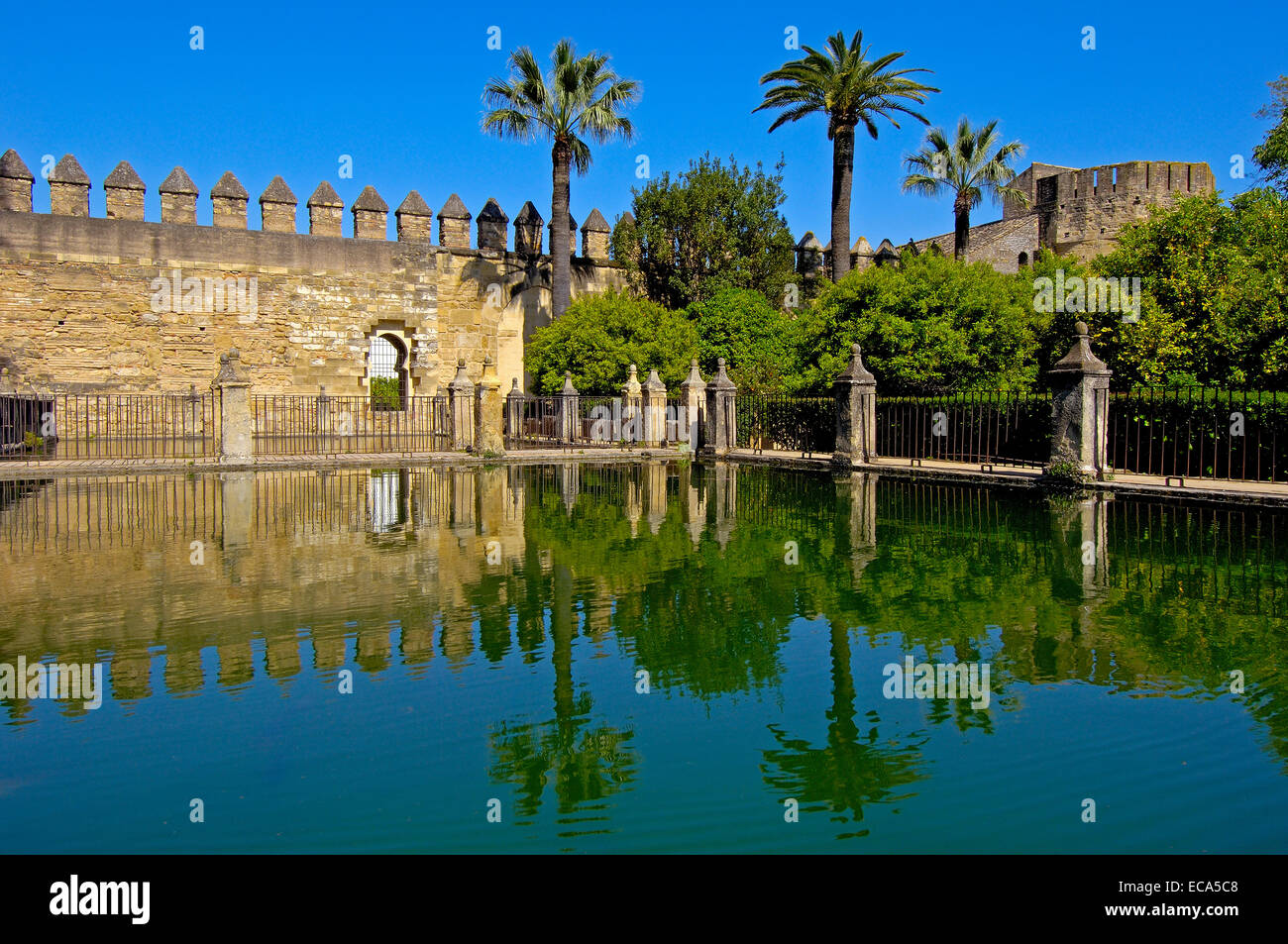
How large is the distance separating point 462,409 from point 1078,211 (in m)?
27.1

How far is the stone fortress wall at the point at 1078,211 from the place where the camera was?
1416 inches

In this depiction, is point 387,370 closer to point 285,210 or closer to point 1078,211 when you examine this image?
point 285,210

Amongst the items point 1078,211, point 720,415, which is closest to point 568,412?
point 720,415

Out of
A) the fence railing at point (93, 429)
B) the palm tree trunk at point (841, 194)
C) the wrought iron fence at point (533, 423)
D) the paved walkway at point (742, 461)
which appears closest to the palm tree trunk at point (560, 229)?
the wrought iron fence at point (533, 423)

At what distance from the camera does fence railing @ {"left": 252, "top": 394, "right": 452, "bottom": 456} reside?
2316 cm

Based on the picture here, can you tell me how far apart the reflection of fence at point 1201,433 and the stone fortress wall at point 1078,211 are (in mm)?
19294

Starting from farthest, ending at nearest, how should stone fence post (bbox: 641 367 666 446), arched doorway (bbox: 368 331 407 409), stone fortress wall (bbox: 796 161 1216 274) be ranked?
stone fortress wall (bbox: 796 161 1216 274) < arched doorway (bbox: 368 331 407 409) < stone fence post (bbox: 641 367 666 446)

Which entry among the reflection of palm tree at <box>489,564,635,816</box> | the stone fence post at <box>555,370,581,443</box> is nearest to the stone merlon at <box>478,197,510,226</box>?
the stone fence post at <box>555,370,581,443</box>

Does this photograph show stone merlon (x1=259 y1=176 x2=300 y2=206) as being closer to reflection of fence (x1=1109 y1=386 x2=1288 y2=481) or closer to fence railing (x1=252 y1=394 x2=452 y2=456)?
fence railing (x1=252 y1=394 x2=452 y2=456)

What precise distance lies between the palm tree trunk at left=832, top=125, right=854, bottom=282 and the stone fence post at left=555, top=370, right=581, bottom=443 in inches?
299

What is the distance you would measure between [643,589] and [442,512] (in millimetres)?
5435

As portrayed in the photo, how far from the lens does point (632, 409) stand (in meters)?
23.3

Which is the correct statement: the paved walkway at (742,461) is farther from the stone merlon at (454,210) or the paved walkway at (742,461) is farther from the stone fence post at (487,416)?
the stone merlon at (454,210)
